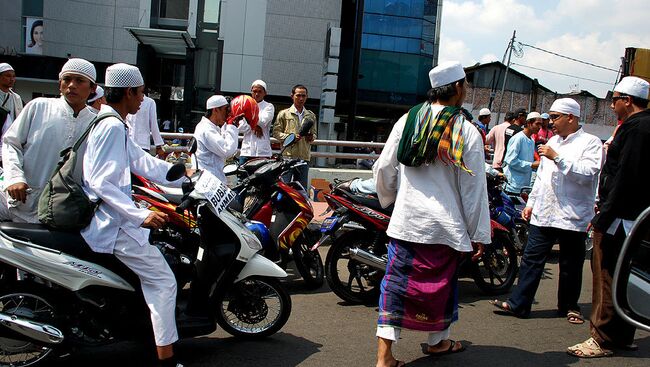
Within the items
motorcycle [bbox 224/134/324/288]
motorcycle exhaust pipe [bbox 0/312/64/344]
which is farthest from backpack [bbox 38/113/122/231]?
motorcycle [bbox 224/134/324/288]

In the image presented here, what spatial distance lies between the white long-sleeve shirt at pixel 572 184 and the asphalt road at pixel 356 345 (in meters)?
0.87

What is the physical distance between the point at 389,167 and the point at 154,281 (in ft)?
5.04

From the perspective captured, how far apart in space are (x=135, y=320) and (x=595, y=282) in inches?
121

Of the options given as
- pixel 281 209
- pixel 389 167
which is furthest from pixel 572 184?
pixel 281 209

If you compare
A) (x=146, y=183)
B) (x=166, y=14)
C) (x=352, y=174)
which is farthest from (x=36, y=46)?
(x=146, y=183)

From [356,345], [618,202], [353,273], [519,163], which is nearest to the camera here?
[618,202]

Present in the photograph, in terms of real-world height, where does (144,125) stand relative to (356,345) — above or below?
above

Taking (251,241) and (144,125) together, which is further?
(144,125)

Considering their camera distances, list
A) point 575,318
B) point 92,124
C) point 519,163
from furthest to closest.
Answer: point 519,163, point 575,318, point 92,124

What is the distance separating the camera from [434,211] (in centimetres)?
354

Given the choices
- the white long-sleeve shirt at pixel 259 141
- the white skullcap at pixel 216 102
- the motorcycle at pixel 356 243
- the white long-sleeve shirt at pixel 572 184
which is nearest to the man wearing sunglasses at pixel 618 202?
the white long-sleeve shirt at pixel 572 184

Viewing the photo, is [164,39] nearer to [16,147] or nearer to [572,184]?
[16,147]

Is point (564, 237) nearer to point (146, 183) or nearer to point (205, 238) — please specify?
point (205, 238)

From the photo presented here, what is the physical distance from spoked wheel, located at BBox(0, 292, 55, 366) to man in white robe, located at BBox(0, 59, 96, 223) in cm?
90
